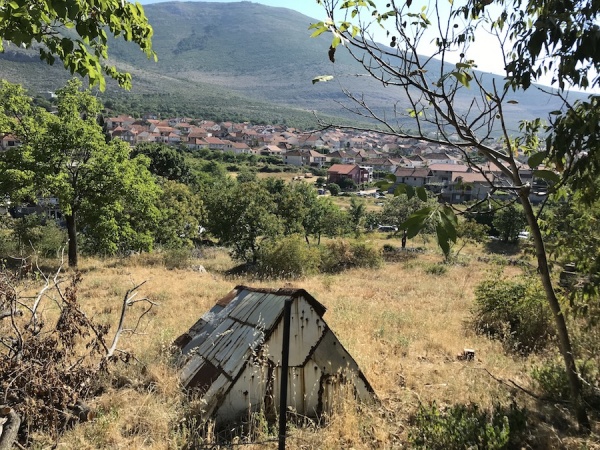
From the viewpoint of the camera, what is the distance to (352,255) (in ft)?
79.5

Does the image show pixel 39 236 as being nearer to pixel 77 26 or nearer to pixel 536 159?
pixel 77 26

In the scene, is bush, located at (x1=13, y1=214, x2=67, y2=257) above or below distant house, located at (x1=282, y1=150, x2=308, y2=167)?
above

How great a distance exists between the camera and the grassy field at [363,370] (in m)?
3.62

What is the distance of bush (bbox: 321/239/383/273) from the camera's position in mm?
23688

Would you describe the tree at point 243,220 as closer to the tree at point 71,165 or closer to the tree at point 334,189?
the tree at point 71,165

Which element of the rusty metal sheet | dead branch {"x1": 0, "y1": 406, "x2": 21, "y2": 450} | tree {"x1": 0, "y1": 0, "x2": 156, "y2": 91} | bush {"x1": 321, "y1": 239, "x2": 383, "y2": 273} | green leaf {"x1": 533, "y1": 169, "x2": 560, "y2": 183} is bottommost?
bush {"x1": 321, "y1": 239, "x2": 383, "y2": 273}

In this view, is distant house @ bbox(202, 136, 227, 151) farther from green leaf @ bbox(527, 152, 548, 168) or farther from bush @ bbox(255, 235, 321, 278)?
green leaf @ bbox(527, 152, 548, 168)

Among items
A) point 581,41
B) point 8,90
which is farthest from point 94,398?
point 8,90

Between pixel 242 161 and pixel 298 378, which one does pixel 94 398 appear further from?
pixel 242 161

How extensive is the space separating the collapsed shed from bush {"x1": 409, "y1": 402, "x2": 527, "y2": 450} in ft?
2.92

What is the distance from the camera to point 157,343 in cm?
553

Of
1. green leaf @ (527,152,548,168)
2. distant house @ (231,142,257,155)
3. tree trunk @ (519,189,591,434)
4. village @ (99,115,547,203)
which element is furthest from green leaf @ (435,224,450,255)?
distant house @ (231,142,257,155)

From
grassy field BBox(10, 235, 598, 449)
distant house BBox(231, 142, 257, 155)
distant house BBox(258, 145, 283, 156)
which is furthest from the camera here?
distant house BBox(258, 145, 283, 156)

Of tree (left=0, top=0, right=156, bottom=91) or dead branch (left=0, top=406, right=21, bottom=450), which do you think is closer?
tree (left=0, top=0, right=156, bottom=91)
